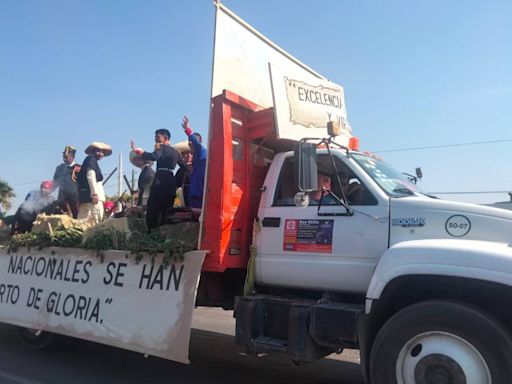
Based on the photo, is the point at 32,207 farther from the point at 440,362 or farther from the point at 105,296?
the point at 440,362

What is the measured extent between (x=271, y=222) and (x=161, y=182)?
6.29 ft

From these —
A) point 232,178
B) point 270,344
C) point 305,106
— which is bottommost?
point 270,344

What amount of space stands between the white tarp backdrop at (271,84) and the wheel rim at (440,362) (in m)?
2.32

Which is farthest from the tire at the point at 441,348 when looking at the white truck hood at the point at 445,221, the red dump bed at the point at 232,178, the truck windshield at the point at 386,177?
the red dump bed at the point at 232,178

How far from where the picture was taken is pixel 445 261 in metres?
3.64

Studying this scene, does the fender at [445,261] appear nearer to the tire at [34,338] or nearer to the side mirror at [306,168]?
the side mirror at [306,168]

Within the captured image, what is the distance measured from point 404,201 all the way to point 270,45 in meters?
2.85

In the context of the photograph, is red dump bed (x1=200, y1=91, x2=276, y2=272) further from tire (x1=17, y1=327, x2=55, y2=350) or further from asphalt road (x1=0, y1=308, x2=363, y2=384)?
tire (x1=17, y1=327, x2=55, y2=350)

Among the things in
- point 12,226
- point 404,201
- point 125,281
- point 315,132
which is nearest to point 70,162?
point 12,226

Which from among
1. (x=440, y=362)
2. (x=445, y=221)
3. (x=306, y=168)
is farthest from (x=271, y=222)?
(x=440, y=362)

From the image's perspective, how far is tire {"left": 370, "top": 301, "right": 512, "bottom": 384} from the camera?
3344 millimetres

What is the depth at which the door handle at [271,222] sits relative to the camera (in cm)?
491

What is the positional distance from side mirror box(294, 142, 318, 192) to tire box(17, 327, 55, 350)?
4.12 m

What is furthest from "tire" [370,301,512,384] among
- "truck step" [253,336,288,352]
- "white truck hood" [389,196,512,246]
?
"truck step" [253,336,288,352]
